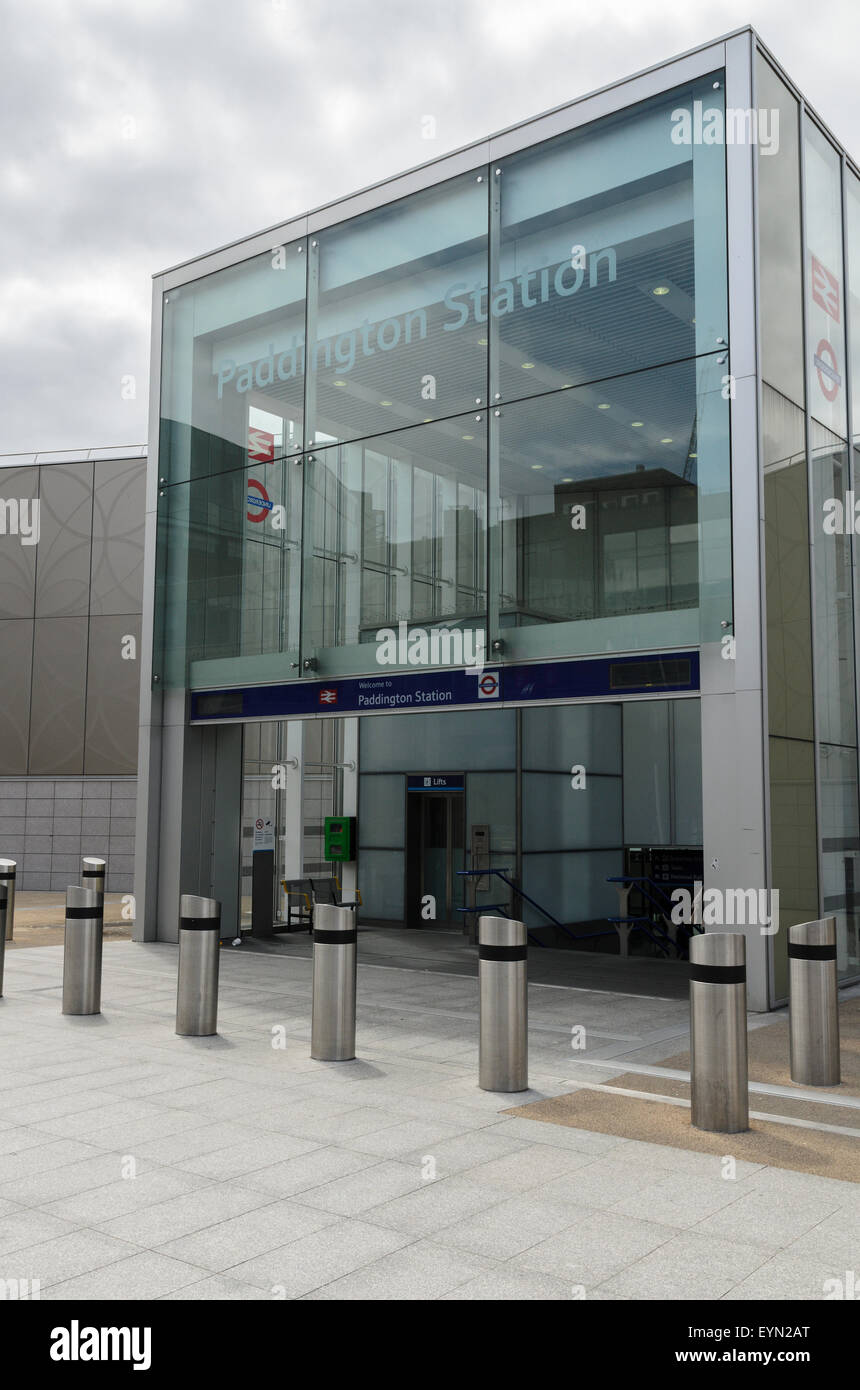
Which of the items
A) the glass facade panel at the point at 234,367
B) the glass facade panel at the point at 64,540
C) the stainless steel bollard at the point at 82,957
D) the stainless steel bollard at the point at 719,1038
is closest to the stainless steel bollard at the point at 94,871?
the stainless steel bollard at the point at 82,957

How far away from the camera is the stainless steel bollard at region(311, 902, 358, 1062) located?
7590mm

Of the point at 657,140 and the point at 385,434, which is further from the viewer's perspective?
the point at 385,434

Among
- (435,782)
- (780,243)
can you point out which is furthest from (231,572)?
(780,243)

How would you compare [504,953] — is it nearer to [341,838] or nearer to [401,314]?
[401,314]

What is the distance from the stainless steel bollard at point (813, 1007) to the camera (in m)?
7.20

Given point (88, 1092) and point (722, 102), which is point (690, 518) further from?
point (88, 1092)

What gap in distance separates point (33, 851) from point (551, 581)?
17.4 metres

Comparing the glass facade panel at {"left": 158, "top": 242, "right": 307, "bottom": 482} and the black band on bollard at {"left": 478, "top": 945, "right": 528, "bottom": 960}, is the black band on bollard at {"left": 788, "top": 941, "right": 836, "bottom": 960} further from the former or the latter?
the glass facade panel at {"left": 158, "top": 242, "right": 307, "bottom": 482}

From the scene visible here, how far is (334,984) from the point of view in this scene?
760cm

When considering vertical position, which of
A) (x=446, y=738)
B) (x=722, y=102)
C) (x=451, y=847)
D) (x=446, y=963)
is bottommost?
(x=446, y=963)

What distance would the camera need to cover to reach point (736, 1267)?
13.3 feet

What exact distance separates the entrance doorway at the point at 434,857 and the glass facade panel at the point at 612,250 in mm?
7233

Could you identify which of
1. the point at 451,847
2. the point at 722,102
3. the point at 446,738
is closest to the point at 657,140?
the point at 722,102

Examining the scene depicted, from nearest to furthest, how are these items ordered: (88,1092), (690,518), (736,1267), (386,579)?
1. (736,1267)
2. (88,1092)
3. (690,518)
4. (386,579)
